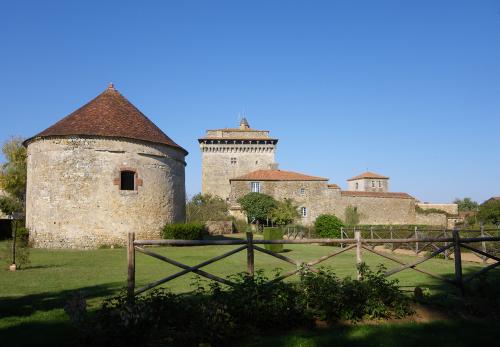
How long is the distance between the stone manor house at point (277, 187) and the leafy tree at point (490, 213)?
7141 mm

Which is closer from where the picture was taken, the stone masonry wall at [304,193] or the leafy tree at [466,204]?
the stone masonry wall at [304,193]

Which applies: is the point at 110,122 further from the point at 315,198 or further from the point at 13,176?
the point at 315,198

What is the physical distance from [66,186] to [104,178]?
172cm

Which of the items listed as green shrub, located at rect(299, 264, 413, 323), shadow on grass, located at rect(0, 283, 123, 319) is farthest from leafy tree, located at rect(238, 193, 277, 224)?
green shrub, located at rect(299, 264, 413, 323)

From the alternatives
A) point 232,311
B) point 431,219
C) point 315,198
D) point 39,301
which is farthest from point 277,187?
point 232,311

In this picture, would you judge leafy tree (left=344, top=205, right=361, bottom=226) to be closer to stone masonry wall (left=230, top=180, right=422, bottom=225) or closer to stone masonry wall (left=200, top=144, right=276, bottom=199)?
stone masonry wall (left=230, top=180, right=422, bottom=225)

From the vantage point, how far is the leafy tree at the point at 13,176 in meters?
37.0

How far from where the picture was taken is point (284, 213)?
135 ft

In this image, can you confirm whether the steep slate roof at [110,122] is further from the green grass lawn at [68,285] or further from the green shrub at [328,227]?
the green shrub at [328,227]

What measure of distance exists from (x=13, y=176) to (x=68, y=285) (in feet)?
106

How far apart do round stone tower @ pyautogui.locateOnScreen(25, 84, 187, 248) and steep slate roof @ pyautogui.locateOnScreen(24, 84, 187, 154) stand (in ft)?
0.15

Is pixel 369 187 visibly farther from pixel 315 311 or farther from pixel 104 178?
pixel 315 311

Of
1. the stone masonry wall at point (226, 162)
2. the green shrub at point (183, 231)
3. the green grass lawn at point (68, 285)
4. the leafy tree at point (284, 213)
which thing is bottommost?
the green grass lawn at point (68, 285)

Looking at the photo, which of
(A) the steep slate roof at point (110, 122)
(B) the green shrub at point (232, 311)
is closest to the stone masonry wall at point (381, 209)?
(A) the steep slate roof at point (110, 122)
